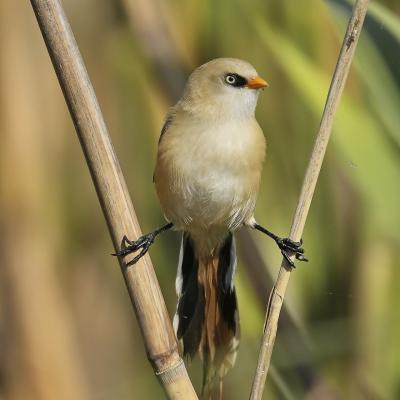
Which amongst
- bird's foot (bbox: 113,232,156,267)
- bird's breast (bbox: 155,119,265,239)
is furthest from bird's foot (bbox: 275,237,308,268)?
bird's foot (bbox: 113,232,156,267)

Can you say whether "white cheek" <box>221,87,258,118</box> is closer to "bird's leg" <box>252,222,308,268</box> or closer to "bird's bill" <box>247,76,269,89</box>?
"bird's bill" <box>247,76,269,89</box>

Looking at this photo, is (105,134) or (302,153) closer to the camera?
(105,134)

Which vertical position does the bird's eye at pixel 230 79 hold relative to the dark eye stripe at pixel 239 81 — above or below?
above

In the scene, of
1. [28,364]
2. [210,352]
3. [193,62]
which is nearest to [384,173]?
[210,352]

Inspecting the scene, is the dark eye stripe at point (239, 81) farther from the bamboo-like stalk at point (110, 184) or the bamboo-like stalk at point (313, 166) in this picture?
the bamboo-like stalk at point (110, 184)

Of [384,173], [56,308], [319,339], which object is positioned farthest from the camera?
[56,308]

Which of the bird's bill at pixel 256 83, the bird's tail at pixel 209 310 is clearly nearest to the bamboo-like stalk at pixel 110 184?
the bird's tail at pixel 209 310

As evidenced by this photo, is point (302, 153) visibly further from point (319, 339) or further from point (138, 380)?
point (138, 380)

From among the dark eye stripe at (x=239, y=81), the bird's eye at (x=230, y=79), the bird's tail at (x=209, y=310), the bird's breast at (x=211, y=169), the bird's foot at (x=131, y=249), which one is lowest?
the bird's tail at (x=209, y=310)

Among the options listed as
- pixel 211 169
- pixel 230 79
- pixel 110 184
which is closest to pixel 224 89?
pixel 230 79
